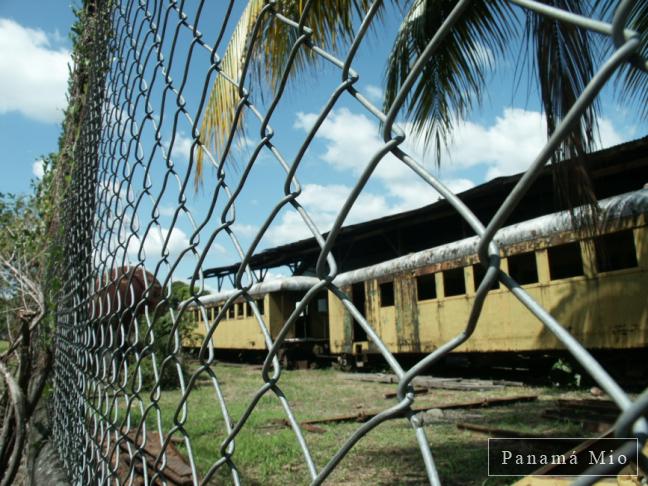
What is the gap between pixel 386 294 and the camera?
10.0 metres

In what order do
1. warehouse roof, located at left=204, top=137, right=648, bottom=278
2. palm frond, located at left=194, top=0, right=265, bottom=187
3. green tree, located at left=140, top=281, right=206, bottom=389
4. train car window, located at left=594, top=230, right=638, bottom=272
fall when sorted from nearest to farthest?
green tree, located at left=140, top=281, right=206, bottom=389 < palm frond, located at left=194, top=0, right=265, bottom=187 < train car window, located at left=594, top=230, right=638, bottom=272 < warehouse roof, located at left=204, top=137, right=648, bottom=278

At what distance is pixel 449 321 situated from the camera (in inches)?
322

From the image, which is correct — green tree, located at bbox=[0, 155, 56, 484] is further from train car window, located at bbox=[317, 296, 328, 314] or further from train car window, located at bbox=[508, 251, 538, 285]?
train car window, located at bbox=[317, 296, 328, 314]

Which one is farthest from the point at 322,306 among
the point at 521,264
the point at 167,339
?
the point at 167,339

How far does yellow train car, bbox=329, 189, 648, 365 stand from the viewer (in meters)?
5.94

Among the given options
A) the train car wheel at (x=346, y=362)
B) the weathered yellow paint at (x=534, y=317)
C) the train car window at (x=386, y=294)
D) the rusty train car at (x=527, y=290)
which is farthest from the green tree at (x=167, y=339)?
the train car window at (x=386, y=294)

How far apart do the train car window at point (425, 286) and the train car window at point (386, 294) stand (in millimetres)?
571

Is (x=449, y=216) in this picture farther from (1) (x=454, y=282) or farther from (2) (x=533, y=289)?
(2) (x=533, y=289)

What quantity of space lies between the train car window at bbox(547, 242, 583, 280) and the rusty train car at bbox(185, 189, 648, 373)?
0.02 m

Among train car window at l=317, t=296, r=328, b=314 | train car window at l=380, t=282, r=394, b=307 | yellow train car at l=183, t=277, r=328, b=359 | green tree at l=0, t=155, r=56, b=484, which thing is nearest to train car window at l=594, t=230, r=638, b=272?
train car window at l=380, t=282, r=394, b=307

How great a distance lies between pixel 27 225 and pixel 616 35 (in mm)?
4445

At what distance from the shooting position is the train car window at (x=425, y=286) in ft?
29.5

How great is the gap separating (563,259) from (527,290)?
62cm

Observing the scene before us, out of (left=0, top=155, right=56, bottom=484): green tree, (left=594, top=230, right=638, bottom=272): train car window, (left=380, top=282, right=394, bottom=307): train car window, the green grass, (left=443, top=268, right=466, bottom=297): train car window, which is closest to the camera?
(left=0, top=155, right=56, bottom=484): green tree
